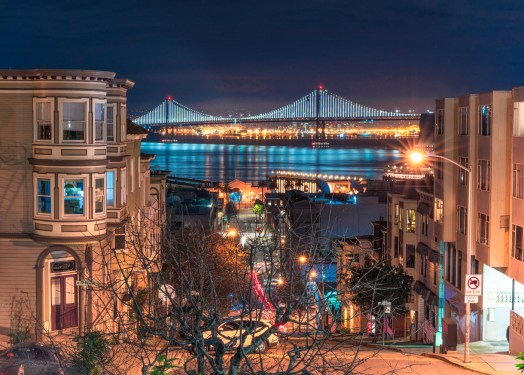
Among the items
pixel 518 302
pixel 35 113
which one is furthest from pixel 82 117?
pixel 518 302

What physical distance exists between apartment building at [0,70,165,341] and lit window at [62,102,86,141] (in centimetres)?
3

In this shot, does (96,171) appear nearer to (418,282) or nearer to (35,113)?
(35,113)

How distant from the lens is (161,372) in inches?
411

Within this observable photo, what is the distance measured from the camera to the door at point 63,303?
25562mm

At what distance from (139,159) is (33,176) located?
8885 mm

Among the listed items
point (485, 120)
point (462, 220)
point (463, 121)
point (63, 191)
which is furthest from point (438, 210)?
point (63, 191)

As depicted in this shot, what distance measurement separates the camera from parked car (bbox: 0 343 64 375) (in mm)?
14834

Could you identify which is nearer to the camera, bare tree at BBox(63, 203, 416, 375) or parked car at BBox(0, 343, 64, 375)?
bare tree at BBox(63, 203, 416, 375)

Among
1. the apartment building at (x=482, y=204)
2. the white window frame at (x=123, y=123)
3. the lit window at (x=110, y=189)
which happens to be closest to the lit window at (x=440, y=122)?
the apartment building at (x=482, y=204)

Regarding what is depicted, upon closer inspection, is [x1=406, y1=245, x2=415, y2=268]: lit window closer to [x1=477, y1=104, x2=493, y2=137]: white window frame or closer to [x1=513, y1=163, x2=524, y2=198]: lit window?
[x1=477, y1=104, x2=493, y2=137]: white window frame

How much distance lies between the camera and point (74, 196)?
82.2ft

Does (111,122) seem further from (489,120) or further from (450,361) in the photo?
(450,361)

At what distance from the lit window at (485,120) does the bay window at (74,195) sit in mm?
12565

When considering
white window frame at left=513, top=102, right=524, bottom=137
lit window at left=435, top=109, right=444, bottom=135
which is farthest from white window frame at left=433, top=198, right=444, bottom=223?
white window frame at left=513, top=102, right=524, bottom=137
